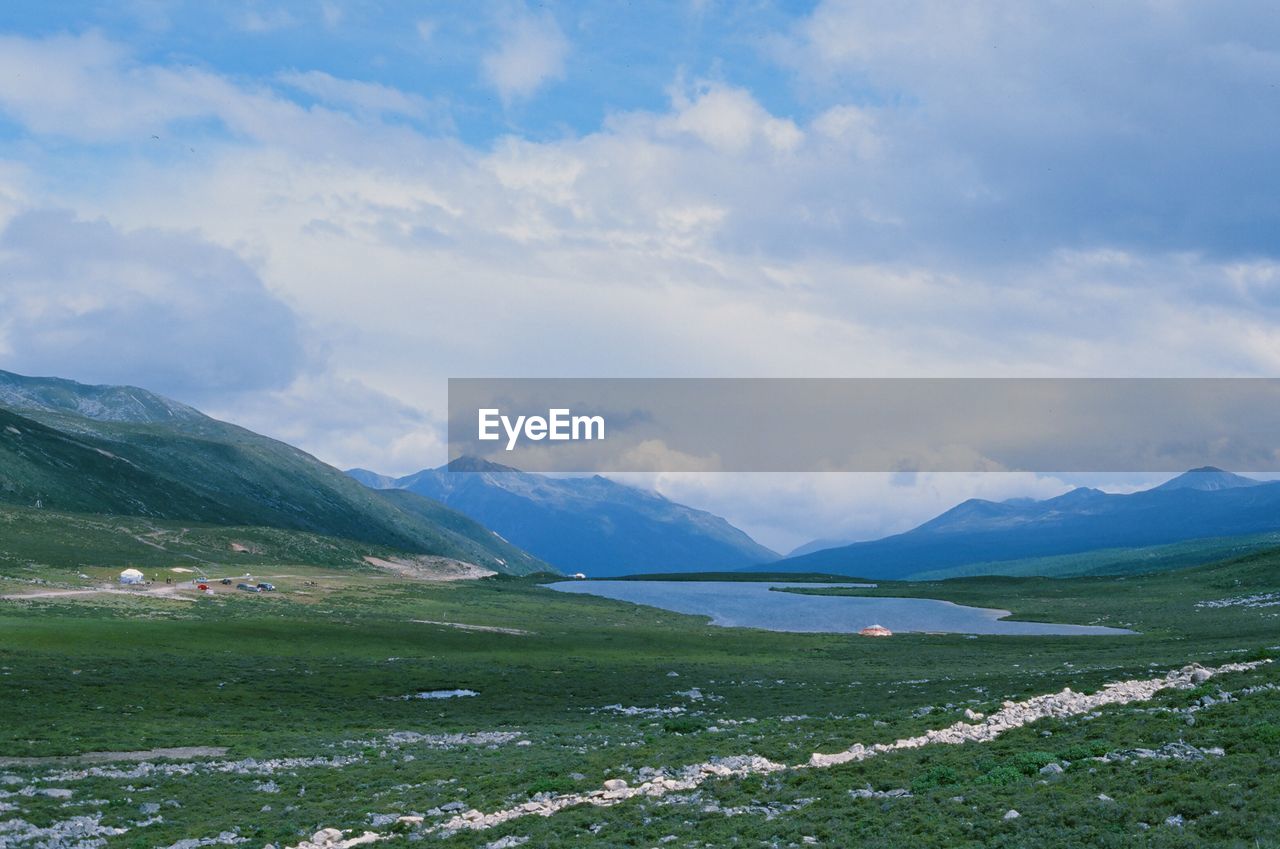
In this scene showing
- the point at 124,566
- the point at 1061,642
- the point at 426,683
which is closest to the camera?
the point at 426,683

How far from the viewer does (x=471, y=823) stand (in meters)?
28.4

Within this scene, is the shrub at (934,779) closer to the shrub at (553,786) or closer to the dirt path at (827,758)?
the dirt path at (827,758)

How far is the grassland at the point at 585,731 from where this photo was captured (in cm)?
2412

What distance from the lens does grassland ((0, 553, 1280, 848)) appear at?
950 inches

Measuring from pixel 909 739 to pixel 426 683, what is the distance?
42441 millimetres

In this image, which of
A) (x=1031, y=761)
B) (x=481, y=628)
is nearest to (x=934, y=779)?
(x=1031, y=761)

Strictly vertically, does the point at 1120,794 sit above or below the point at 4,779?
above

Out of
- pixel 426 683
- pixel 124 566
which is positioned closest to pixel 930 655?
pixel 426 683

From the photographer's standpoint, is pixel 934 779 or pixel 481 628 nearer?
pixel 934 779

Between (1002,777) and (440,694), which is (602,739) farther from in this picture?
(1002,777)

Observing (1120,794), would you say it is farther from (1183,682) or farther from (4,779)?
(4,779)

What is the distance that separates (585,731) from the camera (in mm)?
50062

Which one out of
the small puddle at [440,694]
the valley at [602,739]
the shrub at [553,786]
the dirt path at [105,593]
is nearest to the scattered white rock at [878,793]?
the valley at [602,739]

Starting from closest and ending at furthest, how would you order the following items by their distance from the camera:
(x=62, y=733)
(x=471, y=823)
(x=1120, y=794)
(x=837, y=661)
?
(x=1120, y=794) → (x=471, y=823) → (x=62, y=733) → (x=837, y=661)
